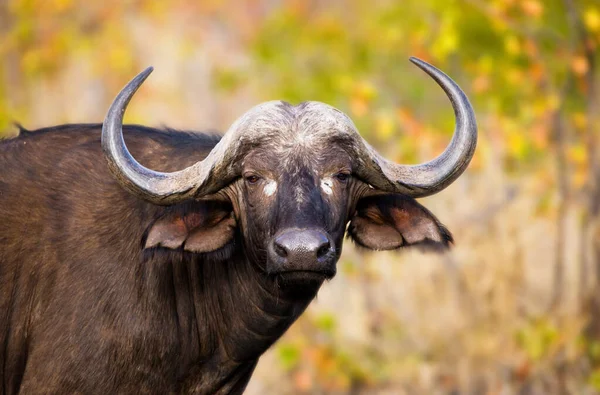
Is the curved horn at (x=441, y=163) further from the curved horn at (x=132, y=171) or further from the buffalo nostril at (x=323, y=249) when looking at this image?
the curved horn at (x=132, y=171)

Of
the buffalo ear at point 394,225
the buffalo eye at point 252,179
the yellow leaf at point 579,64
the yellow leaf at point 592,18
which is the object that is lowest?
the buffalo ear at point 394,225

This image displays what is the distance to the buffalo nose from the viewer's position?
539 centimetres

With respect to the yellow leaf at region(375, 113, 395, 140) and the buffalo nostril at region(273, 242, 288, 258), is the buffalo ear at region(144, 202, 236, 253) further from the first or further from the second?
the yellow leaf at region(375, 113, 395, 140)

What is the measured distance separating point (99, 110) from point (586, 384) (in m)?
8.84

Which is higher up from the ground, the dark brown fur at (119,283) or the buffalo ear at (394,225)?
the buffalo ear at (394,225)

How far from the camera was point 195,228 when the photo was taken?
6.08 m

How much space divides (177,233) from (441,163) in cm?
150

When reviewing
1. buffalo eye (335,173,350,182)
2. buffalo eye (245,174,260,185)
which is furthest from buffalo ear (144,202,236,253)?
buffalo eye (335,173,350,182)

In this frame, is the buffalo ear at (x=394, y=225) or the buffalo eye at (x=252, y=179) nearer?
the buffalo eye at (x=252, y=179)

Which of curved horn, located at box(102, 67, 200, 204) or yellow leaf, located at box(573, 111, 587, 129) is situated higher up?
yellow leaf, located at box(573, 111, 587, 129)

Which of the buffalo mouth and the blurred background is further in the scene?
the blurred background

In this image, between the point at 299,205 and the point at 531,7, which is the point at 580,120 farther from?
the point at 299,205

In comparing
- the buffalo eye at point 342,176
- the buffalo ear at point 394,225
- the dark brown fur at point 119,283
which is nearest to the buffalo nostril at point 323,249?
the dark brown fur at point 119,283

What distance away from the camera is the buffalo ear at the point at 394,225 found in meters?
6.19
